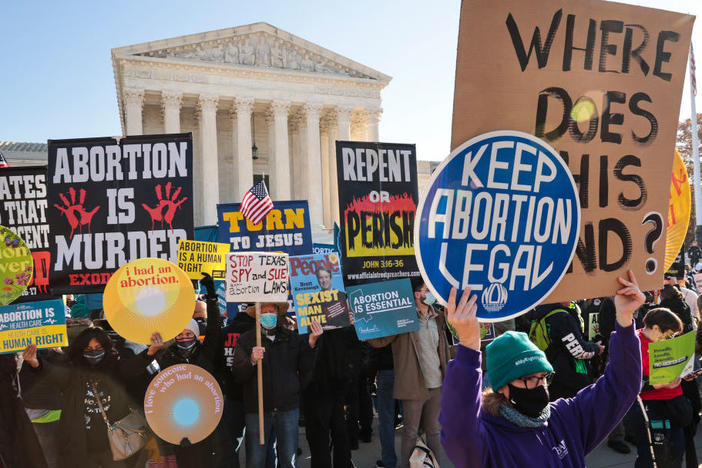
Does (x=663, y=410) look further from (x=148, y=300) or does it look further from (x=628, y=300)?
(x=148, y=300)

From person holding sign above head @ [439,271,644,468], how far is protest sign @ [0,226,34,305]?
416 centimetres

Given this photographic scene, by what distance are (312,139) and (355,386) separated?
33425mm

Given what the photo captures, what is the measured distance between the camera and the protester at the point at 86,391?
459 centimetres

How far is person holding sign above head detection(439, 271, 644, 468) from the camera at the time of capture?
1852mm

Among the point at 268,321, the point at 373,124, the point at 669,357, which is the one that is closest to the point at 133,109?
the point at 373,124

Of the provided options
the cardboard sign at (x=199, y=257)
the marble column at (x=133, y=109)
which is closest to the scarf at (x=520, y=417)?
the cardboard sign at (x=199, y=257)

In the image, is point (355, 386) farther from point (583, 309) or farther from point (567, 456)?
point (567, 456)

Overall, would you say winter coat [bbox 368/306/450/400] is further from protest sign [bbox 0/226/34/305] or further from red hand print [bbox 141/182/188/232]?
protest sign [bbox 0/226/34/305]

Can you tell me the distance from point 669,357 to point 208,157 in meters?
34.2

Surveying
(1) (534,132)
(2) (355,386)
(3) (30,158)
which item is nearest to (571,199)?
(1) (534,132)

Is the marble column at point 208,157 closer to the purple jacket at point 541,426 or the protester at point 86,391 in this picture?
the protester at point 86,391

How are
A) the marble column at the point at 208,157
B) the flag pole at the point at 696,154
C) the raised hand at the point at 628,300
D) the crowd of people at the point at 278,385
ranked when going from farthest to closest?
1. the marble column at the point at 208,157
2. the flag pole at the point at 696,154
3. the crowd of people at the point at 278,385
4. the raised hand at the point at 628,300

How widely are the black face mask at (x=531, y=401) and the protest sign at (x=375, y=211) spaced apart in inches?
163

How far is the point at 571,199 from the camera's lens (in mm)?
2119
